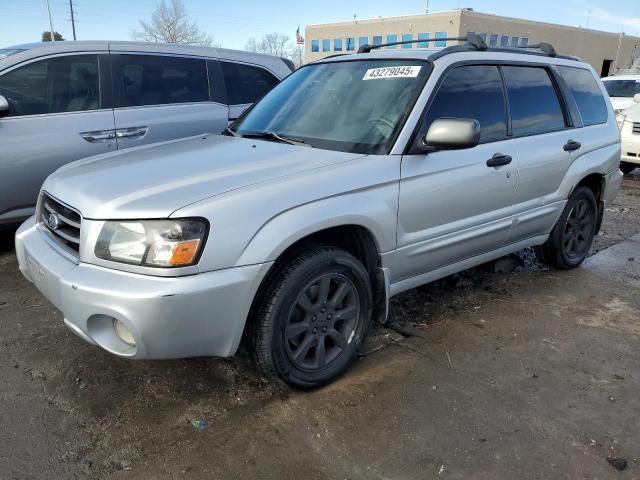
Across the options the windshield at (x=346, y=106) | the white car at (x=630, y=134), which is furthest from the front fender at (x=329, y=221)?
the white car at (x=630, y=134)

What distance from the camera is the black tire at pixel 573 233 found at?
447cm

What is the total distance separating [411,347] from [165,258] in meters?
1.72

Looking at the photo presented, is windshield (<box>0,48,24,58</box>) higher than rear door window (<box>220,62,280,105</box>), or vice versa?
windshield (<box>0,48,24,58</box>)

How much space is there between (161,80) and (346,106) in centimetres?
270

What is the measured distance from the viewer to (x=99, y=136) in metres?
4.76

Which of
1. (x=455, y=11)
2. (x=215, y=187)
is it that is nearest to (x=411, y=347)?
(x=215, y=187)

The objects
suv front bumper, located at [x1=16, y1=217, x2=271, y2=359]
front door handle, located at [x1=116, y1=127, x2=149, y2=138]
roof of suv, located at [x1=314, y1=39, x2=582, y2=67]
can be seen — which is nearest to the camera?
suv front bumper, located at [x1=16, y1=217, x2=271, y2=359]

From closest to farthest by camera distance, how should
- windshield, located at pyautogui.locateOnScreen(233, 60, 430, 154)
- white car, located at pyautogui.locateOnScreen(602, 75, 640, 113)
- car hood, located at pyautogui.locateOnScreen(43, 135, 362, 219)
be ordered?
car hood, located at pyautogui.locateOnScreen(43, 135, 362, 219), windshield, located at pyautogui.locateOnScreen(233, 60, 430, 154), white car, located at pyautogui.locateOnScreen(602, 75, 640, 113)

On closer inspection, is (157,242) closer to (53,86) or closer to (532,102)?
(532,102)

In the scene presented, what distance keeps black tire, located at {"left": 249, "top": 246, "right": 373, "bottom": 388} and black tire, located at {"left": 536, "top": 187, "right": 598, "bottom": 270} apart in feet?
7.47

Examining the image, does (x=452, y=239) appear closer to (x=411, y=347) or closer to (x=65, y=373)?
(x=411, y=347)

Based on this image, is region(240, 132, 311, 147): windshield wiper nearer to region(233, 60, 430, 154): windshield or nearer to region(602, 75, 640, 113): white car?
region(233, 60, 430, 154): windshield

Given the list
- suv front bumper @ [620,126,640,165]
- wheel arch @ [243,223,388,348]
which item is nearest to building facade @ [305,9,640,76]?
suv front bumper @ [620,126,640,165]

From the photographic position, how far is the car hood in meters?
2.39
